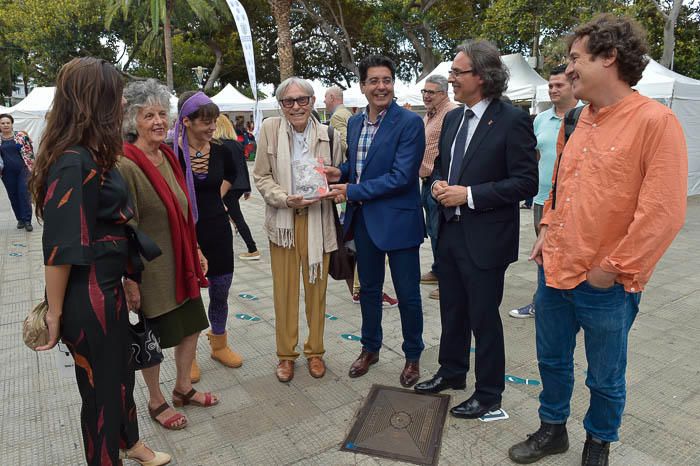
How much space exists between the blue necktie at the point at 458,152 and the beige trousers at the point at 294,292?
969 millimetres

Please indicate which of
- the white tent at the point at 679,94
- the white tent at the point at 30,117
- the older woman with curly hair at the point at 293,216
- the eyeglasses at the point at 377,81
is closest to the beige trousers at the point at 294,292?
the older woman with curly hair at the point at 293,216

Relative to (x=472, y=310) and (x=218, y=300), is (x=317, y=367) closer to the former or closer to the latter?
(x=218, y=300)

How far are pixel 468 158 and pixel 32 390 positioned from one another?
10.1 ft

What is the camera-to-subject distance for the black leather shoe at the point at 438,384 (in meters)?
3.01

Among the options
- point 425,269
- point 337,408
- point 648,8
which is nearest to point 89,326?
point 337,408

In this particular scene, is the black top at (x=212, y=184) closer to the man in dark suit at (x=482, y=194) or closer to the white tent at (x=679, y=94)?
the man in dark suit at (x=482, y=194)

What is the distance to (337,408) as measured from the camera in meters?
2.89

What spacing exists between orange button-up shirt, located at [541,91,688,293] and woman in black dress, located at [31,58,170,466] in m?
1.85

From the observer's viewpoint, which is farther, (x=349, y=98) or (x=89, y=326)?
(x=349, y=98)

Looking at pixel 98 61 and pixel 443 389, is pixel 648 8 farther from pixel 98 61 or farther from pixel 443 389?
pixel 98 61

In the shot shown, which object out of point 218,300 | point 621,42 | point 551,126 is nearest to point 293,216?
point 218,300

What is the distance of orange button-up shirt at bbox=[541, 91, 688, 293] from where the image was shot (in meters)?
1.80

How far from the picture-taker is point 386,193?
2.92 m

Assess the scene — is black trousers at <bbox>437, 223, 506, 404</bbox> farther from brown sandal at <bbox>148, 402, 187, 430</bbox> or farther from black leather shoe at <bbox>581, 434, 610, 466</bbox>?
brown sandal at <bbox>148, 402, 187, 430</bbox>
